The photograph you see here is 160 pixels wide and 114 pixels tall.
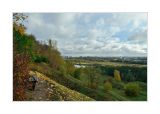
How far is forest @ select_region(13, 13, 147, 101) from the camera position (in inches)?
321

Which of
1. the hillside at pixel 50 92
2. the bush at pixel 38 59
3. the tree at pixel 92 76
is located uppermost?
the bush at pixel 38 59

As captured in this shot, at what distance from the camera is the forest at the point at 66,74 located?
26.7 ft

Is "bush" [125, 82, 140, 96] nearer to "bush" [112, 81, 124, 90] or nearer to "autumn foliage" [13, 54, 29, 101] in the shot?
"bush" [112, 81, 124, 90]

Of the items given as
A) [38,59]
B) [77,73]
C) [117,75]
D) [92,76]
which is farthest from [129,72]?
[38,59]

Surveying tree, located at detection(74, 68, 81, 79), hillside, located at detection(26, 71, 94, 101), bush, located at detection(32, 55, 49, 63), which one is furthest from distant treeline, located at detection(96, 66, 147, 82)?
bush, located at detection(32, 55, 49, 63)

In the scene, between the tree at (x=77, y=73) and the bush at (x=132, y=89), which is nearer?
the bush at (x=132, y=89)

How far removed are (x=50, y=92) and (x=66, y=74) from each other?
0.95ft

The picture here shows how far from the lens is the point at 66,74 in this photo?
324 inches

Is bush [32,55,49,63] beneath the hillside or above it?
above

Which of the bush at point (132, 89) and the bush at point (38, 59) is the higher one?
the bush at point (38, 59)

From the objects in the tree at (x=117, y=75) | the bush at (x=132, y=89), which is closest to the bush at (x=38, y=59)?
the tree at (x=117, y=75)

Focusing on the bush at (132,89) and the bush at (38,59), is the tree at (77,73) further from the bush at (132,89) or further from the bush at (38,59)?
the bush at (132,89)

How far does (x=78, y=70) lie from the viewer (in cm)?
821
